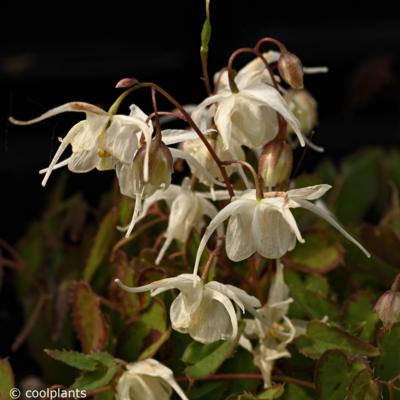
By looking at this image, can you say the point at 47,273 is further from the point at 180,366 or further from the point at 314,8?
the point at 314,8

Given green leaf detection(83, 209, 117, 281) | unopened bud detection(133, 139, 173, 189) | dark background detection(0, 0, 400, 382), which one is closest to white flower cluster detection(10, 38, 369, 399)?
unopened bud detection(133, 139, 173, 189)

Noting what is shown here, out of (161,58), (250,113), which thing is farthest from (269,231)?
(161,58)

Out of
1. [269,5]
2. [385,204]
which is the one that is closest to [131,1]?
[269,5]

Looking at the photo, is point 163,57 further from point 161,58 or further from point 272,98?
point 272,98

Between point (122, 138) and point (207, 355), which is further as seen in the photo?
point (207, 355)

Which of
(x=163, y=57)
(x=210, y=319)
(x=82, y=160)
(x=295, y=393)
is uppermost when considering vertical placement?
(x=82, y=160)

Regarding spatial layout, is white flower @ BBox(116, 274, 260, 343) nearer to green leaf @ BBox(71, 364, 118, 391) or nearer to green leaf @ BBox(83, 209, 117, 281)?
green leaf @ BBox(71, 364, 118, 391)
